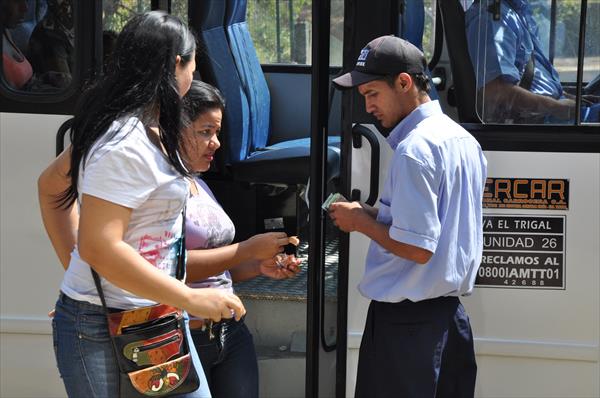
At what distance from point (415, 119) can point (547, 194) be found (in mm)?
713

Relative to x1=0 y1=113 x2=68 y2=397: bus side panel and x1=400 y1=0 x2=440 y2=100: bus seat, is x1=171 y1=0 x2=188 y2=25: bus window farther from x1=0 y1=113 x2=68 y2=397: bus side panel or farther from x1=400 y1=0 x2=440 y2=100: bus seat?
x1=400 y1=0 x2=440 y2=100: bus seat

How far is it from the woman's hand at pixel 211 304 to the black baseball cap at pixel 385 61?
2.90 ft

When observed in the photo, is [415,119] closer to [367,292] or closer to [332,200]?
[332,200]

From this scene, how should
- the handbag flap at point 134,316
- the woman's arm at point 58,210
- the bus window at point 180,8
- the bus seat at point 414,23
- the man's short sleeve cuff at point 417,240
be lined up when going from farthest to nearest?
1. the bus window at point 180,8
2. the bus seat at point 414,23
3. the man's short sleeve cuff at point 417,240
4. the woman's arm at point 58,210
5. the handbag flap at point 134,316

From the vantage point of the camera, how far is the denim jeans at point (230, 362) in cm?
262

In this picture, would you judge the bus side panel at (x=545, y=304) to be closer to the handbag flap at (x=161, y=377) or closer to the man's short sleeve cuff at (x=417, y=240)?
the man's short sleeve cuff at (x=417, y=240)

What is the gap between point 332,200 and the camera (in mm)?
2686

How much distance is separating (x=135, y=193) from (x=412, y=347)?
1067mm

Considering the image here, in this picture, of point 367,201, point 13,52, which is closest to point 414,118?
point 367,201

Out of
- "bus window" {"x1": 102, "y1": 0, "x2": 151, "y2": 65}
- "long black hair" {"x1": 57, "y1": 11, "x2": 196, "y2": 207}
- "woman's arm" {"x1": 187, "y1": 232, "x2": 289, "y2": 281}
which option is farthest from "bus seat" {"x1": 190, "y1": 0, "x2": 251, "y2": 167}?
"long black hair" {"x1": 57, "y1": 11, "x2": 196, "y2": 207}

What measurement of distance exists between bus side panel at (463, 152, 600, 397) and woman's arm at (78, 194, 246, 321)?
147 cm

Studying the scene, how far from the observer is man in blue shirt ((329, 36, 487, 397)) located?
248 centimetres

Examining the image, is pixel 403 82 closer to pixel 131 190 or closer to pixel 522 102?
pixel 522 102

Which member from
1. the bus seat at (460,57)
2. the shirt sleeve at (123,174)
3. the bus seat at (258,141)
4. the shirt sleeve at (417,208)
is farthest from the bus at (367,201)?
the shirt sleeve at (123,174)
